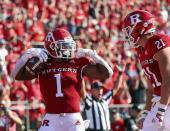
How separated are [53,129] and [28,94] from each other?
451cm

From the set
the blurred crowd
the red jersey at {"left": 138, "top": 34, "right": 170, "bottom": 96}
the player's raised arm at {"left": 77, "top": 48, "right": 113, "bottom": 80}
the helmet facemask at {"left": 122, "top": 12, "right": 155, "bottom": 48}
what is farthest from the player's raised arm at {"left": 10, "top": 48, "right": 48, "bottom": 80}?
the blurred crowd

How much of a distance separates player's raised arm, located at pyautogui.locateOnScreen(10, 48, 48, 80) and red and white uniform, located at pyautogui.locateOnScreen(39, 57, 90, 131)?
138 mm

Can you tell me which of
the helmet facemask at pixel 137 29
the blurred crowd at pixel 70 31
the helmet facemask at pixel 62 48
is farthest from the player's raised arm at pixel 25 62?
the blurred crowd at pixel 70 31

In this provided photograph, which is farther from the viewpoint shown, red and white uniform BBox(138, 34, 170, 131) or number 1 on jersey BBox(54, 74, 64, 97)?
number 1 on jersey BBox(54, 74, 64, 97)

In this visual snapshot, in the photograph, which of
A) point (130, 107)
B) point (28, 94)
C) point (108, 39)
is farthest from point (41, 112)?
point (108, 39)

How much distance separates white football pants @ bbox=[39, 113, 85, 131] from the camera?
14.7 feet

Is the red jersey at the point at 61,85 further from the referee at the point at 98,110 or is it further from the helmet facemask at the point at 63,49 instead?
the referee at the point at 98,110

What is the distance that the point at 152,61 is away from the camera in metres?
4.41

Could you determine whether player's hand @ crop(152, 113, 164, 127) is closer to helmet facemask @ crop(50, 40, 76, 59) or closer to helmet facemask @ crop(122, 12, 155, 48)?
helmet facemask @ crop(122, 12, 155, 48)

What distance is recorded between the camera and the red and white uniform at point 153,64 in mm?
4312

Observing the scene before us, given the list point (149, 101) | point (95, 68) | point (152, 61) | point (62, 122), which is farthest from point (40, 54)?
point (149, 101)

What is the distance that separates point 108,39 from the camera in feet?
41.1

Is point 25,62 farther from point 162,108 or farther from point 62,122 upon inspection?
point 162,108

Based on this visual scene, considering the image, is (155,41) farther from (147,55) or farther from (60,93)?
(60,93)
